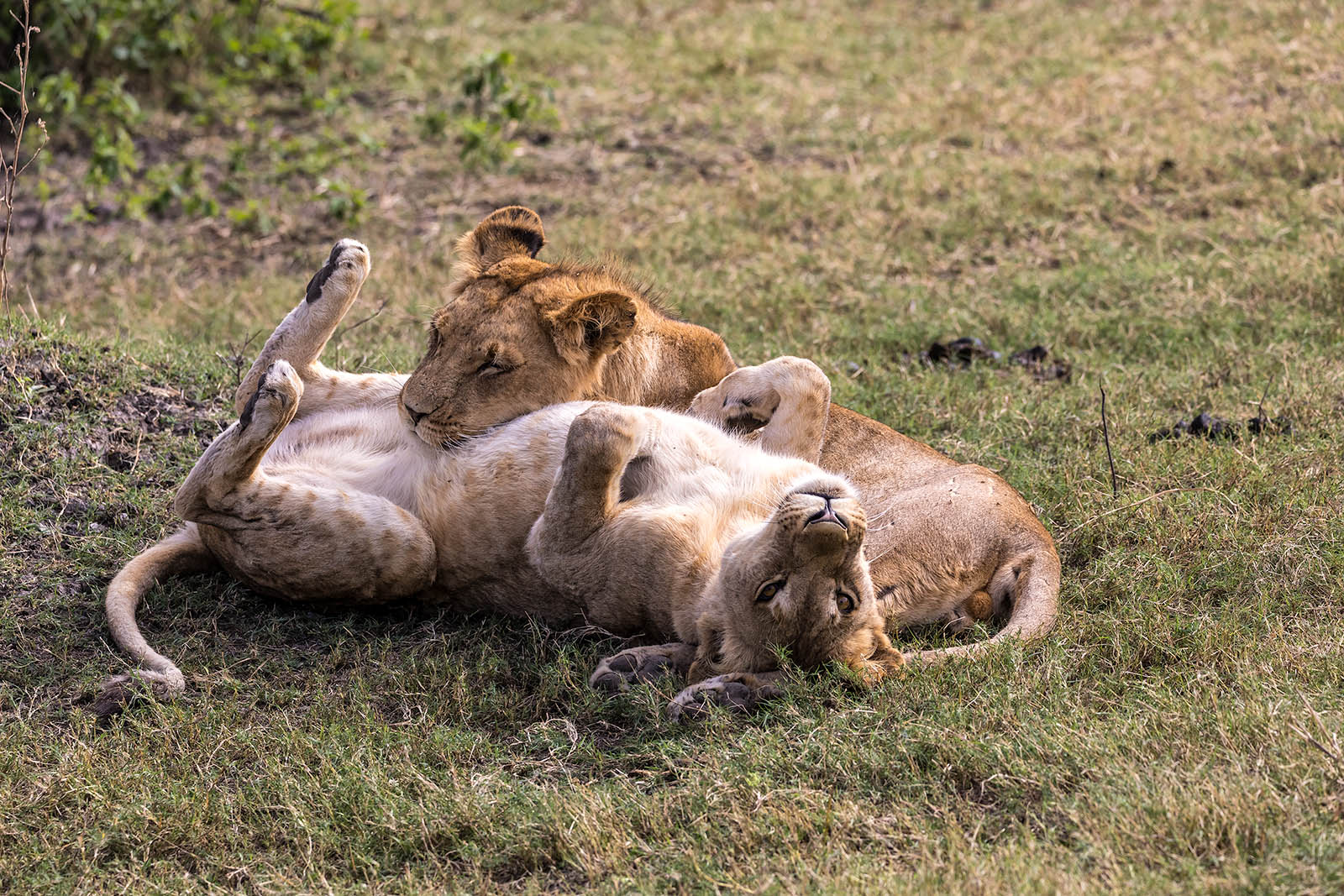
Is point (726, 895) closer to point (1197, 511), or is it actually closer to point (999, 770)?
point (999, 770)

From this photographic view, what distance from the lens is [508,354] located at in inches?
177

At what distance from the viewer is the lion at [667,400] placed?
4152mm

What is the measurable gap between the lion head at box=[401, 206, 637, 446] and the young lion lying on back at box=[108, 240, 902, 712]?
3.4 inches

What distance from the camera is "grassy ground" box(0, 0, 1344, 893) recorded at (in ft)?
10.4

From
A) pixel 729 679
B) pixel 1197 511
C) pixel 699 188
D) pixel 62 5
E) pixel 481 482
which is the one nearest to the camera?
pixel 729 679

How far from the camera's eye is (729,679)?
12.0 feet

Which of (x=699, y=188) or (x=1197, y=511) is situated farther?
(x=699, y=188)

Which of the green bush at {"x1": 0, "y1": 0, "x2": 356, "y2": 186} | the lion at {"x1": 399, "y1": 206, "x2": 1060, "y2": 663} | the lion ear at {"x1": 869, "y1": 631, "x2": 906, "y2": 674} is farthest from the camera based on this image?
the green bush at {"x1": 0, "y1": 0, "x2": 356, "y2": 186}

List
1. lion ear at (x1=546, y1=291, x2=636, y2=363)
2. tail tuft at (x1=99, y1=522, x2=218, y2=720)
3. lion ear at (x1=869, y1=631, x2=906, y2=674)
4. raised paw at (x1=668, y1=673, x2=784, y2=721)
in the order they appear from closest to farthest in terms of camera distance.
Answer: raised paw at (x1=668, y1=673, x2=784, y2=721) → lion ear at (x1=869, y1=631, x2=906, y2=674) → tail tuft at (x1=99, y1=522, x2=218, y2=720) → lion ear at (x1=546, y1=291, x2=636, y2=363)

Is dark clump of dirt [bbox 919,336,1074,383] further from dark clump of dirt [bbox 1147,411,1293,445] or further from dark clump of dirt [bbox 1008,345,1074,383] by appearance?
dark clump of dirt [bbox 1147,411,1293,445]

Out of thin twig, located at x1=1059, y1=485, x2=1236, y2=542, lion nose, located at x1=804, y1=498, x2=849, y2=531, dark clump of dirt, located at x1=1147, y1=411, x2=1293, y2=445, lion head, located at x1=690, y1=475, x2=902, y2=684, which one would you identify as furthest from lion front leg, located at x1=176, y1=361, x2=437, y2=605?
dark clump of dirt, located at x1=1147, y1=411, x2=1293, y2=445

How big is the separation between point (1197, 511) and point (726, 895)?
258cm

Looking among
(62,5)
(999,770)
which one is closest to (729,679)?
(999,770)

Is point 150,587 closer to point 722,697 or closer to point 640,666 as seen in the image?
point 640,666
